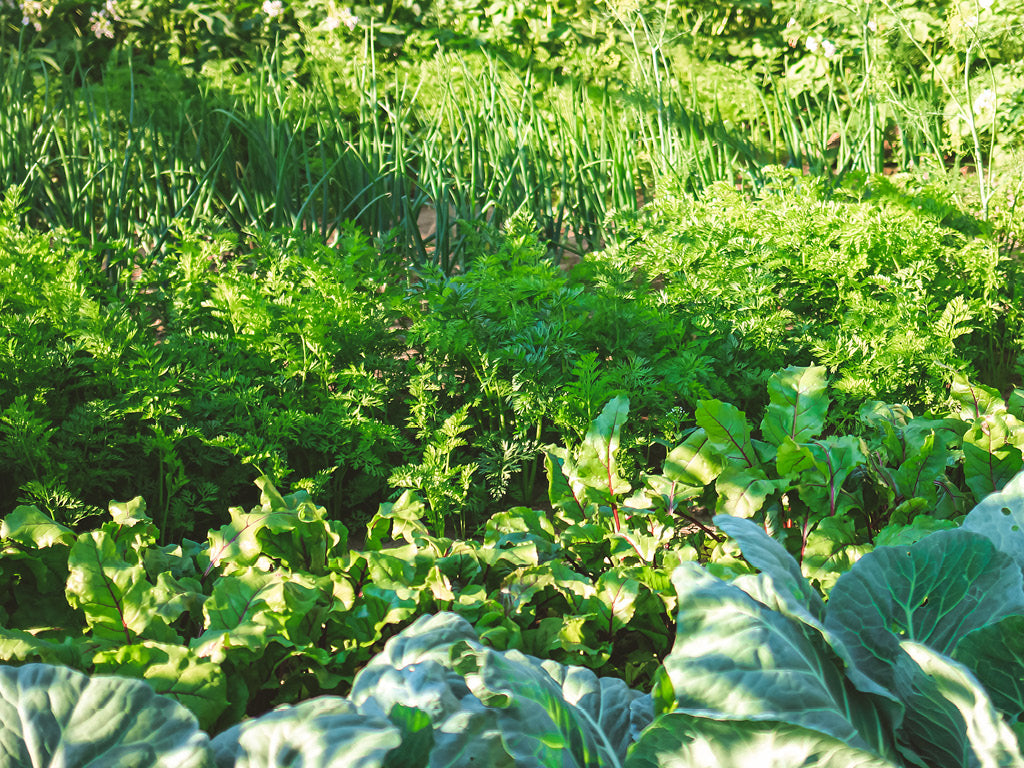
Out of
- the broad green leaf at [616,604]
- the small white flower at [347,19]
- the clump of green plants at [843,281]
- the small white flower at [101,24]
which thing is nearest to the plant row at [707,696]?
the broad green leaf at [616,604]

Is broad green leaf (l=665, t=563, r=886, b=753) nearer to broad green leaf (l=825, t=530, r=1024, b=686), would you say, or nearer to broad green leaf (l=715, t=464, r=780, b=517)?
broad green leaf (l=825, t=530, r=1024, b=686)

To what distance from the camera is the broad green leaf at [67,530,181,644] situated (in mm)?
1607

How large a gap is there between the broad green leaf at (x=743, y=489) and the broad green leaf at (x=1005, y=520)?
1.48 ft

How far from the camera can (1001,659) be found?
3.80 ft

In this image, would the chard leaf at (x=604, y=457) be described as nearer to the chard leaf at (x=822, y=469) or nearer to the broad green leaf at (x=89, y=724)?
the chard leaf at (x=822, y=469)

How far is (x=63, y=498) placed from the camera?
2156 mm

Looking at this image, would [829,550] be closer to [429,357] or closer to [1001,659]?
[1001,659]

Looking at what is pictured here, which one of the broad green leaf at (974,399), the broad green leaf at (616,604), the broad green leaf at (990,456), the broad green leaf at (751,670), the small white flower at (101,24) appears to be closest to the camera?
the broad green leaf at (751,670)

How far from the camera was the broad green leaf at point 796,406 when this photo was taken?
2037 mm

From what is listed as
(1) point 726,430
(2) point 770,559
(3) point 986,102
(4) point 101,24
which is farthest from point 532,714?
(4) point 101,24

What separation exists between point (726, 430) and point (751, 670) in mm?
999

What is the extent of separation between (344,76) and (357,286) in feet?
11.5

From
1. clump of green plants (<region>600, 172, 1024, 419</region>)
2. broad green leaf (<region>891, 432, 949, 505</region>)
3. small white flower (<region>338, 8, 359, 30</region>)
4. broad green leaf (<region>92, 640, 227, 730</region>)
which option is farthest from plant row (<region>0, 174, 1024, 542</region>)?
small white flower (<region>338, 8, 359, 30</region>)

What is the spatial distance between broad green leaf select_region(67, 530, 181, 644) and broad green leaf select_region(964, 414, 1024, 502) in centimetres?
173
